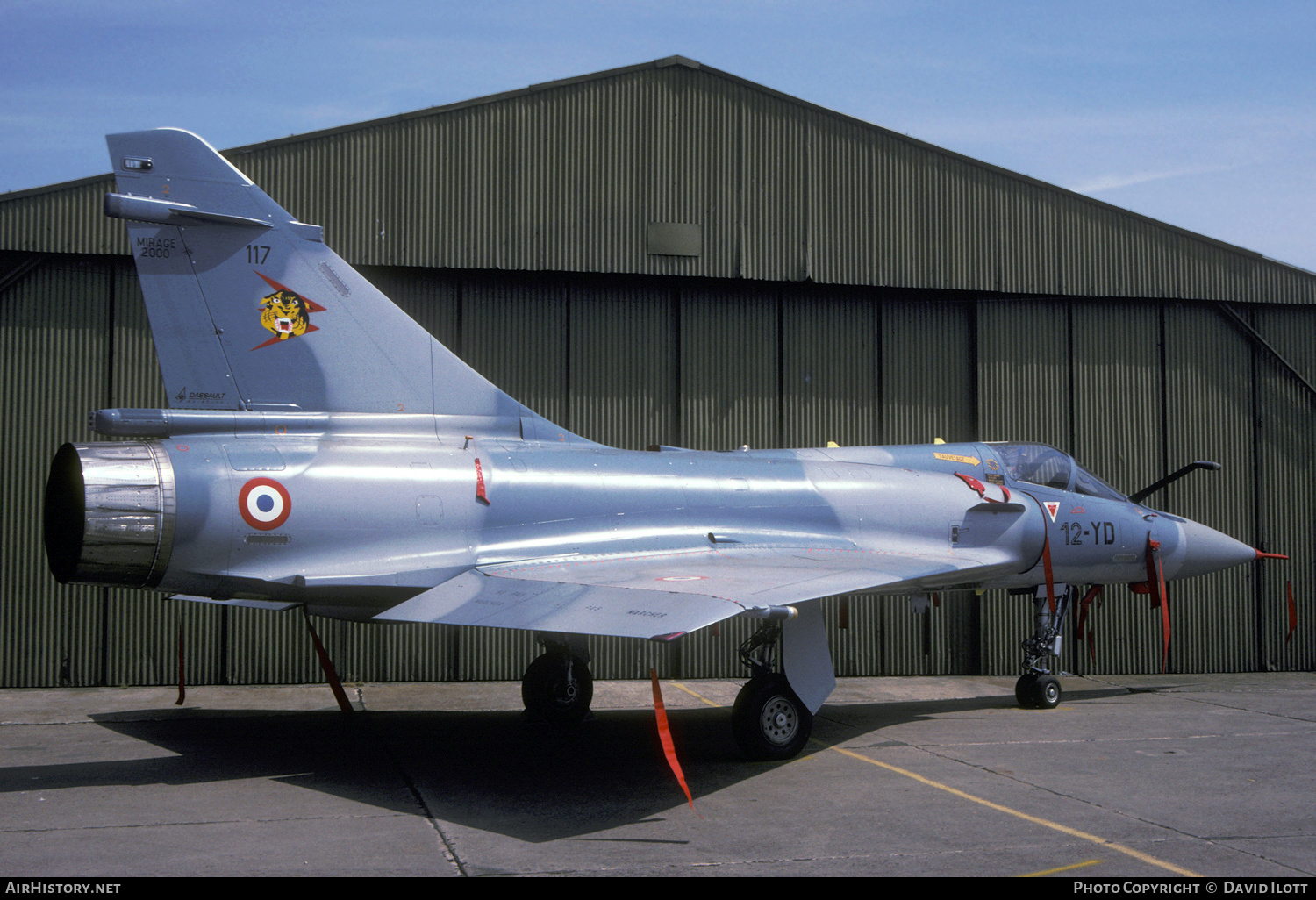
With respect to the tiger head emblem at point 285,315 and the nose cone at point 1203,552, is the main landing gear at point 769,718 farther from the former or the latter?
the nose cone at point 1203,552

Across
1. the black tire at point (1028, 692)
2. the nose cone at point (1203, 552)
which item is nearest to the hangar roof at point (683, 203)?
the nose cone at point (1203, 552)

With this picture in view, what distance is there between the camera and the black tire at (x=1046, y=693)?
1164cm

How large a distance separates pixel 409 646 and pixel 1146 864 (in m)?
9.60

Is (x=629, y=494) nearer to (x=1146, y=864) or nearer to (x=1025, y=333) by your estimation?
(x=1146, y=864)

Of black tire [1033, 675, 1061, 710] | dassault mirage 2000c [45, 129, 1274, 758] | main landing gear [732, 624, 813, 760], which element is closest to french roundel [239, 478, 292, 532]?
dassault mirage 2000c [45, 129, 1274, 758]

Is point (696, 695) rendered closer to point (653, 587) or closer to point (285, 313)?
point (653, 587)

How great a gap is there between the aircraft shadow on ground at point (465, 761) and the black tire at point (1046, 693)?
0.21m

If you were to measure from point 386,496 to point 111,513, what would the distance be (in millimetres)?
1950

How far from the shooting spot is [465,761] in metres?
8.42

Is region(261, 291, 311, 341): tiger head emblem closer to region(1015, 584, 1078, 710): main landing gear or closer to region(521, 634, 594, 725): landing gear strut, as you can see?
region(521, 634, 594, 725): landing gear strut

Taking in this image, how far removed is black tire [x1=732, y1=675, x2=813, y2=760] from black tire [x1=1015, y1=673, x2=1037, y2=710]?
14.0 feet

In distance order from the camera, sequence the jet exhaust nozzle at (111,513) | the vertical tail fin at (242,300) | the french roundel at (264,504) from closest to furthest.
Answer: the jet exhaust nozzle at (111,513)
the french roundel at (264,504)
the vertical tail fin at (242,300)

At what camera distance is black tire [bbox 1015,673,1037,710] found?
11.6 metres

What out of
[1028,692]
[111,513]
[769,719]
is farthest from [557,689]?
[1028,692]
